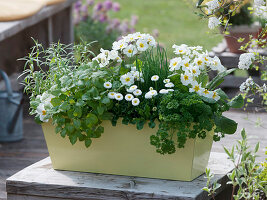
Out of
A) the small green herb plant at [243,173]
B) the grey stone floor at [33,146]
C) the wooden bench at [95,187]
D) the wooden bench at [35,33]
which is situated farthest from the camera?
the wooden bench at [35,33]

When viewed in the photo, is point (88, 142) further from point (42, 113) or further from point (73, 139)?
point (42, 113)

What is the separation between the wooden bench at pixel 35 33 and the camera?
183 inches

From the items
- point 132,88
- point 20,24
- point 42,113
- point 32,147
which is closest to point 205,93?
point 132,88

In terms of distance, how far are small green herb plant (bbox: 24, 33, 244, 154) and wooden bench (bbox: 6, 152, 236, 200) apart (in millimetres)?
121

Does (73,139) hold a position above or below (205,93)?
below

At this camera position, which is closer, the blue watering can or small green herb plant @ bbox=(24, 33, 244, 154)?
small green herb plant @ bbox=(24, 33, 244, 154)

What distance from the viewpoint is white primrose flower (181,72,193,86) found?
1.73 meters

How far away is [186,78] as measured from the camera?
1729 mm

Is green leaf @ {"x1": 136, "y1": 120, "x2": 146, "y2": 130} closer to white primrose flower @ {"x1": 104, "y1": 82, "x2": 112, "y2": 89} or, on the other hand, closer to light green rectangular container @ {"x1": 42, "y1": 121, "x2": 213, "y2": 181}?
light green rectangular container @ {"x1": 42, "y1": 121, "x2": 213, "y2": 181}

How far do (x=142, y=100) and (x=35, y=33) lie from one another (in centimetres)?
378

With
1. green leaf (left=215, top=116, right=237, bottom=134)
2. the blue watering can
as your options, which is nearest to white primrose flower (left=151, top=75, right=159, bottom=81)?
green leaf (left=215, top=116, right=237, bottom=134)

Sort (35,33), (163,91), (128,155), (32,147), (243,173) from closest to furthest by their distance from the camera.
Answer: (243,173)
(163,91)
(128,155)
(32,147)
(35,33)

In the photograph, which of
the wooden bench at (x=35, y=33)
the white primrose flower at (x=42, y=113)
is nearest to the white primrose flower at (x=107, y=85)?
the white primrose flower at (x=42, y=113)

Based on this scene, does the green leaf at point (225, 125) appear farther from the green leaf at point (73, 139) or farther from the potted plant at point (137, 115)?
the green leaf at point (73, 139)
